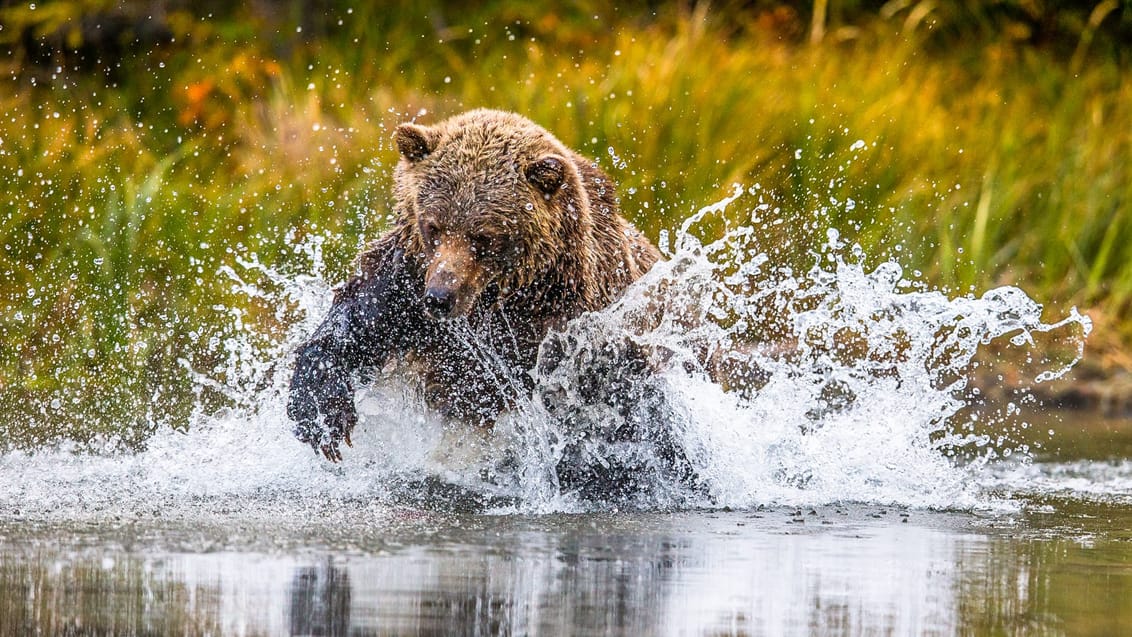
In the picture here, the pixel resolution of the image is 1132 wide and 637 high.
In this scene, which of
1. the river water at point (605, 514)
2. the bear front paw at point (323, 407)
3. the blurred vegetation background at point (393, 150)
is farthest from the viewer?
the blurred vegetation background at point (393, 150)

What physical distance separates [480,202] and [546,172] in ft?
0.87

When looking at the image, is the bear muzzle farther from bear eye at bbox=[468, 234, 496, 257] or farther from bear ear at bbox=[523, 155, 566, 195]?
bear ear at bbox=[523, 155, 566, 195]

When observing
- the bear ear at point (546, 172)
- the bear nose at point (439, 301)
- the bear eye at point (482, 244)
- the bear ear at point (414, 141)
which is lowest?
the bear nose at point (439, 301)

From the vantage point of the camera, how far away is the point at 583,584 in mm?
4246

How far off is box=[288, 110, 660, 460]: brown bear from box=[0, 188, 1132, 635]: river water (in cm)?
13

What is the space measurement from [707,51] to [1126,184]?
313 cm

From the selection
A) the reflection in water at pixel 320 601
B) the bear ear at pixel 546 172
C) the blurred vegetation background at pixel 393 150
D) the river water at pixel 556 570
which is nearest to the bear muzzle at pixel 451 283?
the bear ear at pixel 546 172

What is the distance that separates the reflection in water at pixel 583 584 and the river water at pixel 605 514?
0.04ft

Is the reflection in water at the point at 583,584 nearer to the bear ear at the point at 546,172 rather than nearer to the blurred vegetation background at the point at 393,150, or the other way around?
the bear ear at the point at 546,172

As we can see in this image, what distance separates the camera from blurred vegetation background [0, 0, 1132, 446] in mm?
8844

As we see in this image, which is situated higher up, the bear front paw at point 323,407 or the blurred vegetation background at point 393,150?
the blurred vegetation background at point 393,150

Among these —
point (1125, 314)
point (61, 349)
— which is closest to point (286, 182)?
point (61, 349)

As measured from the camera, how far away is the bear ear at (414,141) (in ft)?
20.1

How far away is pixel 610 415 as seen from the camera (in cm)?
634
